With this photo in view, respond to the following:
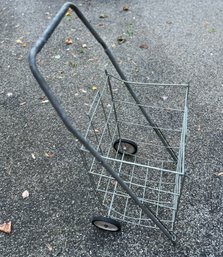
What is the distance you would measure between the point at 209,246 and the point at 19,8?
422 cm

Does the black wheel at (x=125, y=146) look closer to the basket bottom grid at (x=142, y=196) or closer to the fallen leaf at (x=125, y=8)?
the basket bottom grid at (x=142, y=196)

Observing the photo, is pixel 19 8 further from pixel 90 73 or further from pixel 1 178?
pixel 1 178

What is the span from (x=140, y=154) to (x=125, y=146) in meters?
0.18

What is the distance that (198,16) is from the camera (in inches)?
169

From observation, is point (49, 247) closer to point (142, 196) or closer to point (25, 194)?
point (25, 194)

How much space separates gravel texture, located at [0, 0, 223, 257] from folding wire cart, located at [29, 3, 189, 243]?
13cm

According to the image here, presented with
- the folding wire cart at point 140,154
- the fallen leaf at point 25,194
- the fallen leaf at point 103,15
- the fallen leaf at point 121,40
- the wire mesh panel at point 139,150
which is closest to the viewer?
the folding wire cart at point 140,154

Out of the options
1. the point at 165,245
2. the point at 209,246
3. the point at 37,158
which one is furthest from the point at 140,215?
the point at 37,158

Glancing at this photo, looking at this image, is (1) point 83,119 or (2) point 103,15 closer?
(1) point 83,119

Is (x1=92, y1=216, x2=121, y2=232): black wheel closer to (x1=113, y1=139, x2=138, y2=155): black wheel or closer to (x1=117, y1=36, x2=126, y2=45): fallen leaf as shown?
(x1=113, y1=139, x2=138, y2=155): black wheel

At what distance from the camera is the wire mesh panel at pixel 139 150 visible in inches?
91.7

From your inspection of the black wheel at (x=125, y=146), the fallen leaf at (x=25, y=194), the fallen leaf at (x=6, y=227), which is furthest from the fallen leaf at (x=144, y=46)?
the fallen leaf at (x=6, y=227)

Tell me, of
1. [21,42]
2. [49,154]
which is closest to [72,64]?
[21,42]

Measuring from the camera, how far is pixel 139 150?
109 inches
